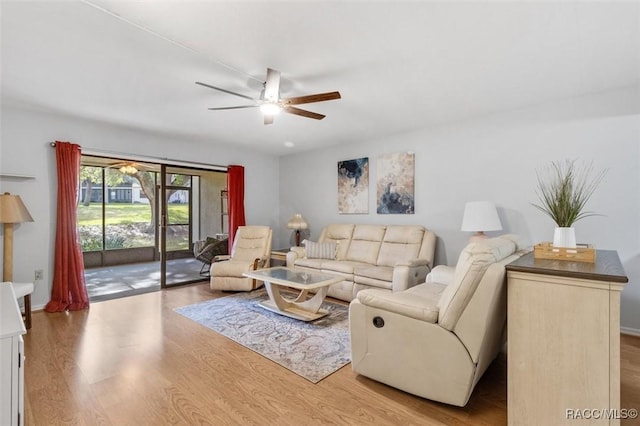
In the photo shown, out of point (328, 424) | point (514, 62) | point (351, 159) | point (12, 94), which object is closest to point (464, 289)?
point (328, 424)

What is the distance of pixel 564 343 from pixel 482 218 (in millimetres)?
2052

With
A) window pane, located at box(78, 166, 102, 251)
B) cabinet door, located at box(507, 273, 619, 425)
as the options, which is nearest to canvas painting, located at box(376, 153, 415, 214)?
cabinet door, located at box(507, 273, 619, 425)

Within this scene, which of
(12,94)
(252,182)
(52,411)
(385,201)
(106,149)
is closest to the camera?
(52,411)

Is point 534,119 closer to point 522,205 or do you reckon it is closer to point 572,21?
point 522,205

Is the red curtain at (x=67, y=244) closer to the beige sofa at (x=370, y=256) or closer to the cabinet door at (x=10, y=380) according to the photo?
the beige sofa at (x=370, y=256)

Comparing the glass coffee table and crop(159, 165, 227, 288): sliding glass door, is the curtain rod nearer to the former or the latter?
crop(159, 165, 227, 288): sliding glass door

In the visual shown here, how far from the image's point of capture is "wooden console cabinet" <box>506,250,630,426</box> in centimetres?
133

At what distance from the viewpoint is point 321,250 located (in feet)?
15.1

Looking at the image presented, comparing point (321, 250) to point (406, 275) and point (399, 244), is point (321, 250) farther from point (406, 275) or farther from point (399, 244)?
point (406, 275)

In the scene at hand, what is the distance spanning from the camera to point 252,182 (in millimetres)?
5785

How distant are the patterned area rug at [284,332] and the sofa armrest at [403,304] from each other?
693 mm

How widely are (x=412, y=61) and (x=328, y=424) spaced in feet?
8.41

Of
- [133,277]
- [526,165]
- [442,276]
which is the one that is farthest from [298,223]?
[526,165]

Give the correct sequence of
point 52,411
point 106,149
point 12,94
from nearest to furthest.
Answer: point 52,411 < point 12,94 < point 106,149
